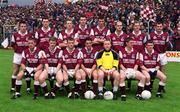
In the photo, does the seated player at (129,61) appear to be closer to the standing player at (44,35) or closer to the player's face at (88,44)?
the player's face at (88,44)

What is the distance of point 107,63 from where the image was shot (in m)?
11.5

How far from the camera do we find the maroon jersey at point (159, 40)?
1268 centimetres

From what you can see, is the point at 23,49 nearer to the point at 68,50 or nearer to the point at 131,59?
the point at 68,50

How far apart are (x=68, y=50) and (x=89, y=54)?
0.58m

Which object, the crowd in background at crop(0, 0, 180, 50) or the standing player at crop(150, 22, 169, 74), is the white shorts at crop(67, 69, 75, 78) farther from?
the crowd in background at crop(0, 0, 180, 50)

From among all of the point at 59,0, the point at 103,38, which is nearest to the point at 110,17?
the point at 103,38

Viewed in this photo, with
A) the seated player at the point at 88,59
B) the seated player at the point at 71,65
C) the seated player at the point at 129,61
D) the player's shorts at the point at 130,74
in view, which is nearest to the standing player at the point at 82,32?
the seated player at the point at 88,59

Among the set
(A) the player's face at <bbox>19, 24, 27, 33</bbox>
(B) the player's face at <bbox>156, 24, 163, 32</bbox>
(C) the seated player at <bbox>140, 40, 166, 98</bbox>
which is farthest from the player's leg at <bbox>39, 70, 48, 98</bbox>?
(B) the player's face at <bbox>156, 24, 163, 32</bbox>

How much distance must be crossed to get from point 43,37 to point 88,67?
1.54 m

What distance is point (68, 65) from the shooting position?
11.7m

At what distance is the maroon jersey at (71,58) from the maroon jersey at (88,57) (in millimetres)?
215

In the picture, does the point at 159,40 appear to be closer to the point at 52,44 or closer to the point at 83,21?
the point at 83,21

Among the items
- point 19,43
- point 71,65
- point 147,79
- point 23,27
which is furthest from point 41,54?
Answer: point 147,79

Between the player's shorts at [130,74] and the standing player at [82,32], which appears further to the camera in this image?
the standing player at [82,32]
